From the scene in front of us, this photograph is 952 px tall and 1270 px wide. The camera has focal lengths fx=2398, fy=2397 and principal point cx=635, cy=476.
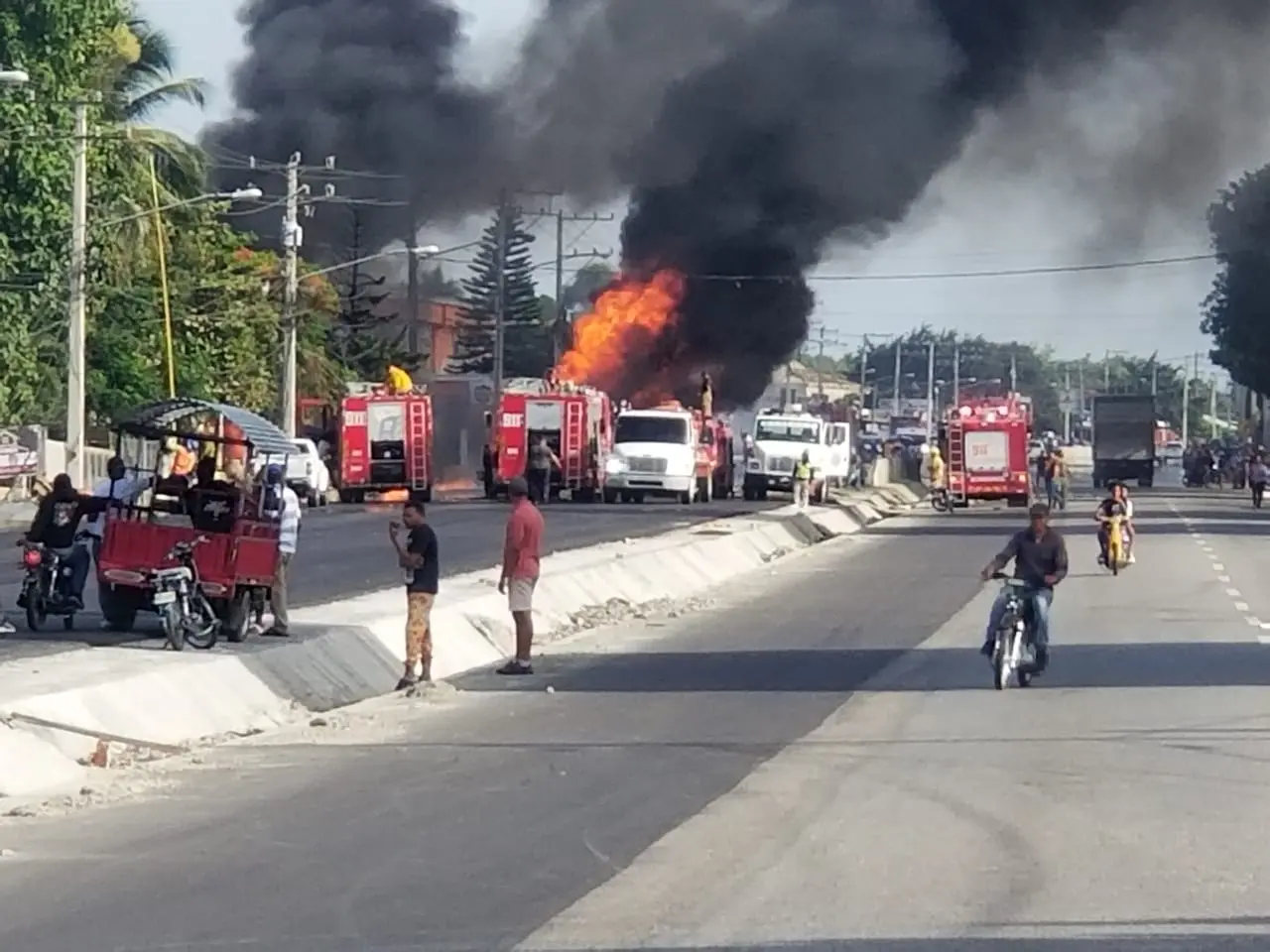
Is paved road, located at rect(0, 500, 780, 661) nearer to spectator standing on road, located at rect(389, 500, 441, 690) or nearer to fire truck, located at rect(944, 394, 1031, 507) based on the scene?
spectator standing on road, located at rect(389, 500, 441, 690)

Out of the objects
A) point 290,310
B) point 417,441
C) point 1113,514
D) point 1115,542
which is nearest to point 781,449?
point 417,441

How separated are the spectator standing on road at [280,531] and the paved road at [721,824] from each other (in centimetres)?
172

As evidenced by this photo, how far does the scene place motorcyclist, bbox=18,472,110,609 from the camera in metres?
21.1

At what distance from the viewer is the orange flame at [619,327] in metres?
59.5

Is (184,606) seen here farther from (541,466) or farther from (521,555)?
(541,466)

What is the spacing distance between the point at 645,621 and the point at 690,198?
3078 cm

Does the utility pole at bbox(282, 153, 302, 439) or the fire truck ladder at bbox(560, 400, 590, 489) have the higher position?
the utility pole at bbox(282, 153, 302, 439)

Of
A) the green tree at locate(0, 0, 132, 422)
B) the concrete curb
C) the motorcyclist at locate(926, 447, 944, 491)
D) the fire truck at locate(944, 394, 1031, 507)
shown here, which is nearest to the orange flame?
the fire truck at locate(944, 394, 1031, 507)

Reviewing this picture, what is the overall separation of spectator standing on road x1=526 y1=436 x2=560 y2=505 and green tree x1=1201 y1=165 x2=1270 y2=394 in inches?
1601

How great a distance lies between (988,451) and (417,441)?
49.5 ft

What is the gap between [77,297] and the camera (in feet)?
149

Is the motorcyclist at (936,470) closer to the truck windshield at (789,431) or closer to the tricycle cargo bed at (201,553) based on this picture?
the truck windshield at (789,431)

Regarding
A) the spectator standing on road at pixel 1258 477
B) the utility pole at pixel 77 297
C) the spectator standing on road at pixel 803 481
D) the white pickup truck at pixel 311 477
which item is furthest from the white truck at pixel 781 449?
the utility pole at pixel 77 297

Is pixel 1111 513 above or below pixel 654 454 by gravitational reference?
below
